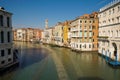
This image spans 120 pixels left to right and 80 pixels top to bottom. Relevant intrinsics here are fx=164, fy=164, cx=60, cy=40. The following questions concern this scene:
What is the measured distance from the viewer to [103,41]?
116 feet

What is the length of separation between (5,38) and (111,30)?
19.1 m

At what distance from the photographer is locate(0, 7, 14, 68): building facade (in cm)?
2131

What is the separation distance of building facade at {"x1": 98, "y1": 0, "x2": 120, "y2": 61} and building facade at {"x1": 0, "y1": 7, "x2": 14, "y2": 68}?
Answer: 1706 centimetres

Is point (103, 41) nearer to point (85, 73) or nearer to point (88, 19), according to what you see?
point (88, 19)

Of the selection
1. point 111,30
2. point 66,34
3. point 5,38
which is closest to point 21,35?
point 66,34

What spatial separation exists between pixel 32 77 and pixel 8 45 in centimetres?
634

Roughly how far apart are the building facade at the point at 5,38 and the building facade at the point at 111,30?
1706 centimetres

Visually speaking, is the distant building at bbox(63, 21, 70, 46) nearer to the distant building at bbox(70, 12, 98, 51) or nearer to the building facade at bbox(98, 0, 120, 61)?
the distant building at bbox(70, 12, 98, 51)

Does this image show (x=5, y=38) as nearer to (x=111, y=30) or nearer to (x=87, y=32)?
(x=111, y=30)

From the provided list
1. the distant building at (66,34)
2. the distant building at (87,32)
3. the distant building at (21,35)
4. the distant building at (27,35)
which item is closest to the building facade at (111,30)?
the distant building at (87,32)

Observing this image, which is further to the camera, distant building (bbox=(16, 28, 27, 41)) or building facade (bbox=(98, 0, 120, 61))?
distant building (bbox=(16, 28, 27, 41))

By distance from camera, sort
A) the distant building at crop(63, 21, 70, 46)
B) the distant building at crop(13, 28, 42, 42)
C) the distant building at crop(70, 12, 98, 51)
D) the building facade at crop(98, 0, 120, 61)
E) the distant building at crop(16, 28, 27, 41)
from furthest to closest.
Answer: the distant building at crop(16, 28, 27, 41), the distant building at crop(13, 28, 42, 42), the distant building at crop(63, 21, 70, 46), the distant building at crop(70, 12, 98, 51), the building facade at crop(98, 0, 120, 61)

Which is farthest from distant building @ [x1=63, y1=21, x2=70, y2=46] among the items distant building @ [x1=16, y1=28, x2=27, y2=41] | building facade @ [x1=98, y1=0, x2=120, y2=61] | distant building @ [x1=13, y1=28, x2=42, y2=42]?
distant building @ [x1=16, y1=28, x2=27, y2=41]

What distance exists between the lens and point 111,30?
3066 cm
